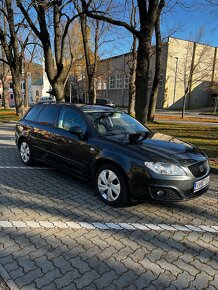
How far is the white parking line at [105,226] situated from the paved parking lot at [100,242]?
0.01 meters

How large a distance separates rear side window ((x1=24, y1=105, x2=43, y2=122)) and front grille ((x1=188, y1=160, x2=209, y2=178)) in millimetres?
3860

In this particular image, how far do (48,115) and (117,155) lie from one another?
2.43 meters

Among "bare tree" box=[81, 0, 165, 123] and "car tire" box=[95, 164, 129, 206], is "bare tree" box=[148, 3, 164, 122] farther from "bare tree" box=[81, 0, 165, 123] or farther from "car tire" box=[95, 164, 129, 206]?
"car tire" box=[95, 164, 129, 206]

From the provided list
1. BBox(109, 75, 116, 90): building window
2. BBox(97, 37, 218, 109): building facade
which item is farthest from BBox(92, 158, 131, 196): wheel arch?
BBox(109, 75, 116, 90): building window

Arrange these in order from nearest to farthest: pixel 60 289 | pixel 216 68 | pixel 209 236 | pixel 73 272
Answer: pixel 60 289 → pixel 73 272 → pixel 209 236 → pixel 216 68

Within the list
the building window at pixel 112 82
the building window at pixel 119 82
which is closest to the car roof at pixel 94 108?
the building window at pixel 119 82

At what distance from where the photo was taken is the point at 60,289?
2.27 meters

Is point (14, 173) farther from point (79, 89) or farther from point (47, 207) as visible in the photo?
point (79, 89)

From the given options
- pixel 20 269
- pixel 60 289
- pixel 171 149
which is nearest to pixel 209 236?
pixel 171 149

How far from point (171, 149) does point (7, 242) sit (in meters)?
2.64

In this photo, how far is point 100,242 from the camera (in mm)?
3021

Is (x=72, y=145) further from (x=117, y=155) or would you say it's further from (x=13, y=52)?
(x=13, y=52)

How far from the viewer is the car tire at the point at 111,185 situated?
149 inches

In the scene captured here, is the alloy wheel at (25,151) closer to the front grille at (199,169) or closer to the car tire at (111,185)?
the car tire at (111,185)
